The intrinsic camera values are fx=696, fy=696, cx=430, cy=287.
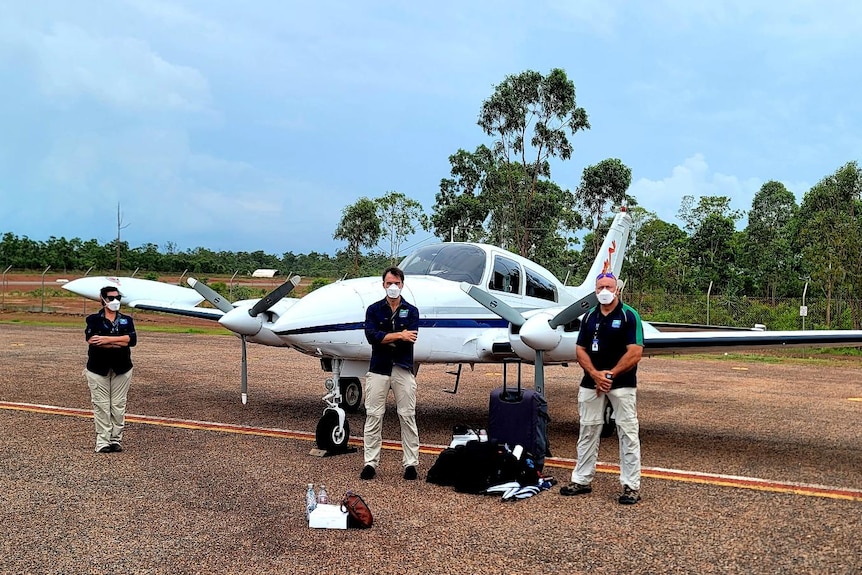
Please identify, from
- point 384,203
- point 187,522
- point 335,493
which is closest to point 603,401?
point 335,493

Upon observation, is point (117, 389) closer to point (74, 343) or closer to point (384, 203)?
point (74, 343)

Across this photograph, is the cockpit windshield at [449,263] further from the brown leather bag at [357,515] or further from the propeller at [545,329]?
the brown leather bag at [357,515]

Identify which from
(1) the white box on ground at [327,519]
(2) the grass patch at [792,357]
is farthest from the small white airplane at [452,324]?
(2) the grass patch at [792,357]

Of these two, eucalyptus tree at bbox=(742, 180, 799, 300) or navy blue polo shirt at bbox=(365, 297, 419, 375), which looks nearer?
navy blue polo shirt at bbox=(365, 297, 419, 375)

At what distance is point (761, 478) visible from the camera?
7.19 meters

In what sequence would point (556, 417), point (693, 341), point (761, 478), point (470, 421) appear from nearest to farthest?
point (761, 478)
point (693, 341)
point (470, 421)
point (556, 417)

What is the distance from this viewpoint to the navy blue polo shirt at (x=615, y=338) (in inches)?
247

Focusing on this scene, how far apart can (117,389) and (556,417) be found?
6.69 metres

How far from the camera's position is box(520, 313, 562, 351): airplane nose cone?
25.9ft

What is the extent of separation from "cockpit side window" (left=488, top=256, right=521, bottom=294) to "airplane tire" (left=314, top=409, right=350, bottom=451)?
9.84 ft

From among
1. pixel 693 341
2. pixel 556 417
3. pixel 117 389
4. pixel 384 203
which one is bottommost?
pixel 556 417

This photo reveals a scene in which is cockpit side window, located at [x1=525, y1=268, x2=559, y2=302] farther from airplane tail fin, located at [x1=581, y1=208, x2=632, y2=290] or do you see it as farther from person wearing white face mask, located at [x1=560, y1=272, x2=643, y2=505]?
person wearing white face mask, located at [x1=560, y1=272, x2=643, y2=505]

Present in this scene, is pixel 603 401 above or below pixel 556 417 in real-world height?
above

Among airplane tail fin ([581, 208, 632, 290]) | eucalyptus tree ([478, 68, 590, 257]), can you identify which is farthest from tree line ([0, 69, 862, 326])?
airplane tail fin ([581, 208, 632, 290])
